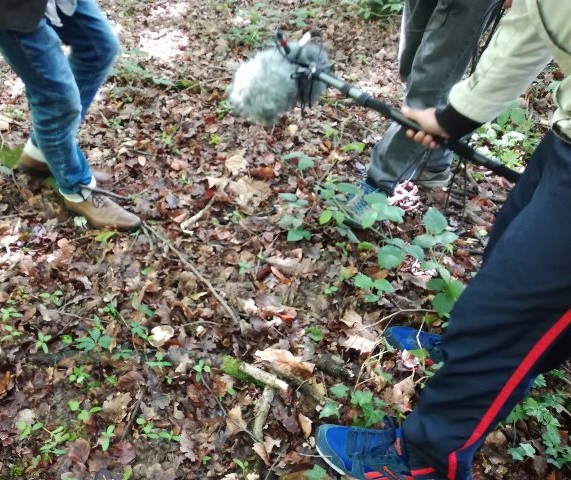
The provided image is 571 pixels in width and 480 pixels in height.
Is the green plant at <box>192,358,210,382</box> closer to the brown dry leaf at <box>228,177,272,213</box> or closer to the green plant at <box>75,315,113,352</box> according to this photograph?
the green plant at <box>75,315,113,352</box>

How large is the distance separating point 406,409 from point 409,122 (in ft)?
4.90

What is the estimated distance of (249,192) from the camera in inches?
149

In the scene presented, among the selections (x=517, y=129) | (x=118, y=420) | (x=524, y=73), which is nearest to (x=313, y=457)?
(x=118, y=420)

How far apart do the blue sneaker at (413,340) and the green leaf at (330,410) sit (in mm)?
518

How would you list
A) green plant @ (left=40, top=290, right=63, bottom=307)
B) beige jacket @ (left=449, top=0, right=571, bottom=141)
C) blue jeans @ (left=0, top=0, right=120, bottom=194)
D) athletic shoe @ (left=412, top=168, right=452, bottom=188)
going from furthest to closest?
athletic shoe @ (left=412, top=168, right=452, bottom=188)
green plant @ (left=40, top=290, right=63, bottom=307)
blue jeans @ (left=0, top=0, right=120, bottom=194)
beige jacket @ (left=449, top=0, right=571, bottom=141)

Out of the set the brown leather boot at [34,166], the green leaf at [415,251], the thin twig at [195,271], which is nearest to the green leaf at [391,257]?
the green leaf at [415,251]

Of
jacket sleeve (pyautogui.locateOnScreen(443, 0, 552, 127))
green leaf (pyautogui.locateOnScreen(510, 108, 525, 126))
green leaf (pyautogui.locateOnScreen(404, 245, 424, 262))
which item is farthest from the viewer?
green leaf (pyautogui.locateOnScreen(510, 108, 525, 126))

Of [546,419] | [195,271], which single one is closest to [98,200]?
[195,271]

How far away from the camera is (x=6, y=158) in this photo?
3.75 meters

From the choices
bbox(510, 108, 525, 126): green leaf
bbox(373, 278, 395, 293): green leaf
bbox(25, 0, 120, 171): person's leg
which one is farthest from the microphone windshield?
bbox(510, 108, 525, 126): green leaf

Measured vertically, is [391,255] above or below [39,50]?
below

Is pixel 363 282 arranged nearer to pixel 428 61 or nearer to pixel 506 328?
pixel 506 328

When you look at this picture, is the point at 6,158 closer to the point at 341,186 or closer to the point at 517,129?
the point at 341,186

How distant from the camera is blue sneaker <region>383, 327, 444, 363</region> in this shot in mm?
2719
